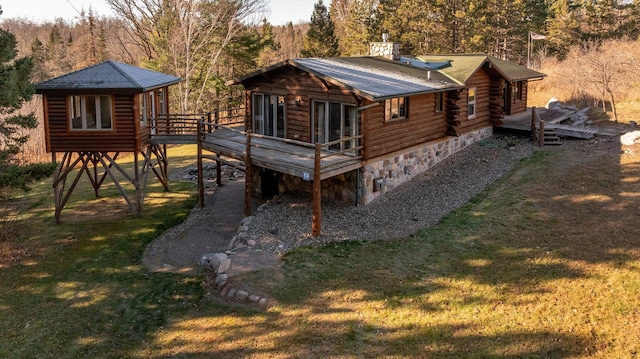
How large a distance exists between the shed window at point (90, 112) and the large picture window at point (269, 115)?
571 cm

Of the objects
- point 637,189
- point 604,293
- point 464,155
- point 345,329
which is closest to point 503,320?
point 604,293

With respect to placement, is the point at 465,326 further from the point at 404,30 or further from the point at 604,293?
the point at 404,30

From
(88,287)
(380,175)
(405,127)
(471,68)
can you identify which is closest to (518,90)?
(471,68)

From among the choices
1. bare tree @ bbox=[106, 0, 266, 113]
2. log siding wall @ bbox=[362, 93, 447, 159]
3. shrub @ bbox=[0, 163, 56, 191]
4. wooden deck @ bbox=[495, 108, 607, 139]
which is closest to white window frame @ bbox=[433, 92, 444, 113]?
log siding wall @ bbox=[362, 93, 447, 159]

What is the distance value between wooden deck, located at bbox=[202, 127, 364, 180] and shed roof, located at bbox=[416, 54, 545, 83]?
312 inches

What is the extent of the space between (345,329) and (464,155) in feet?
44.9

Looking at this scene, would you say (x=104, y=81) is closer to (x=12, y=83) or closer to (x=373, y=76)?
(x=12, y=83)

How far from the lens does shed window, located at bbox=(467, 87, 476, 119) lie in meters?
23.5

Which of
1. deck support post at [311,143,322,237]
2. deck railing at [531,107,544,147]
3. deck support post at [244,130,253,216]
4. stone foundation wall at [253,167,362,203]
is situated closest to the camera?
deck support post at [311,143,322,237]

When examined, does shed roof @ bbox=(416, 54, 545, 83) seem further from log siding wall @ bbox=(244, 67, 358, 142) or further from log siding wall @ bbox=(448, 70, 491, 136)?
log siding wall @ bbox=(244, 67, 358, 142)

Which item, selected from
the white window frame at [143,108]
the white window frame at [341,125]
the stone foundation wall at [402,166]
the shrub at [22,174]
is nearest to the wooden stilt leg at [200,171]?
the white window frame at [143,108]

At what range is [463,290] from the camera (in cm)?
1212

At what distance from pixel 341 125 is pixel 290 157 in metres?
2.17

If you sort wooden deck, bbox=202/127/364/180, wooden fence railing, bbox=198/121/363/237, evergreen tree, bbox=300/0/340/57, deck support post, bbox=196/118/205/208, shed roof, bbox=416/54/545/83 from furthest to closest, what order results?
evergreen tree, bbox=300/0/340/57, shed roof, bbox=416/54/545/83, deck support post, bbox=196/118/205/208, wooden deck, bbox=202/127/364/180, wooden fence railing, bbox=198/121/363/237
